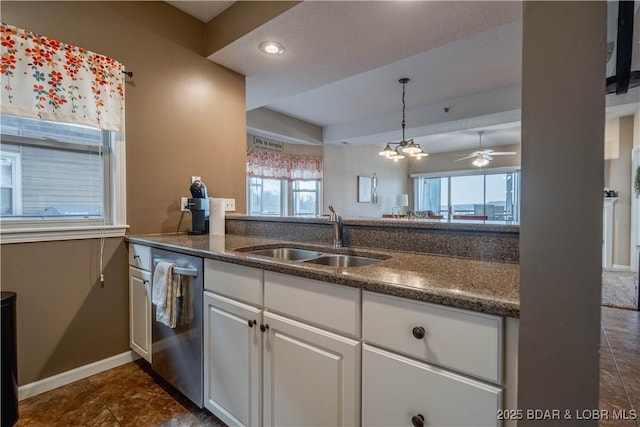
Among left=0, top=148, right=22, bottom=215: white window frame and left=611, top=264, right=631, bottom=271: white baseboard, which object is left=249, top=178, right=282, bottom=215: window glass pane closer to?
left=0, top=148, right=22, bottom=215: white window frame

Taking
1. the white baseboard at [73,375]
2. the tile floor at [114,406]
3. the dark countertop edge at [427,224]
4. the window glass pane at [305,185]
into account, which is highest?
the window glass pane at [305,185]

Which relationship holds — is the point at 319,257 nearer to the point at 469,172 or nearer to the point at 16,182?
the point at 16,182

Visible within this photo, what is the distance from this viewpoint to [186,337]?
1562 millimetres

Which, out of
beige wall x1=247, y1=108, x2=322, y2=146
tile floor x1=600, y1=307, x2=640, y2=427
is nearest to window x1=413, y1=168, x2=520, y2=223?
beige wall x1=247, y1=108, x2=322, y2=146

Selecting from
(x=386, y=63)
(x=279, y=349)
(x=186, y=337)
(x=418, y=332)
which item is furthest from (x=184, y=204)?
(x=418, y=332)

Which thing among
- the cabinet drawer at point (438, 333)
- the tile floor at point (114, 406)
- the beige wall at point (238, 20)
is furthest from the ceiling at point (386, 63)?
the tile floor at point (114, 406)

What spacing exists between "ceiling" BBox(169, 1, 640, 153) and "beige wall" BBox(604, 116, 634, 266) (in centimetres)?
49

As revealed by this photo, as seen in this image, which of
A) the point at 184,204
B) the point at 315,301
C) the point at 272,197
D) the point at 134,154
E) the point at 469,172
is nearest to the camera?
the point at 315,301

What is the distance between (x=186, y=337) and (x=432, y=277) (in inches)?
50.5

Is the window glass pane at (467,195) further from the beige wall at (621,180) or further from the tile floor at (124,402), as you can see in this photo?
the tile floor at (124,402)

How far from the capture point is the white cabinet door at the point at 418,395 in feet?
2.43

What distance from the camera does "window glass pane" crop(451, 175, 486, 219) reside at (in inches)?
301

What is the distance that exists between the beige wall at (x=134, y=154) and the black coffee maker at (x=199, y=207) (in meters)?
0.14

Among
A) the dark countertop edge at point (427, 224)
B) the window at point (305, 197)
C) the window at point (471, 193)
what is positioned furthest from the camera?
the window at point (471, 193)
